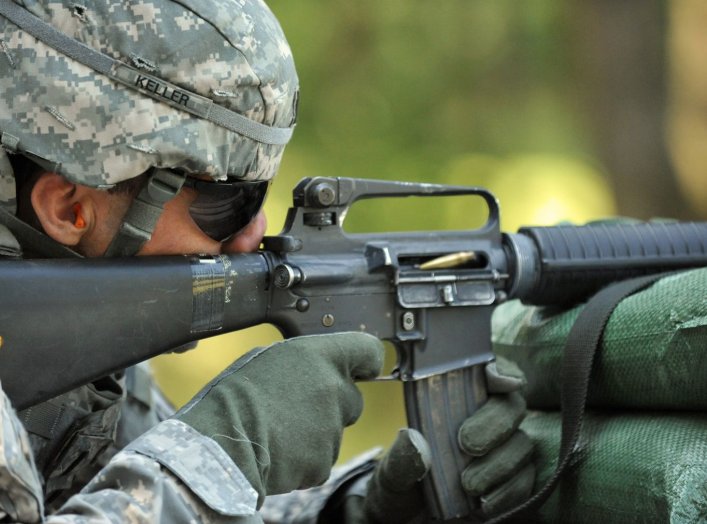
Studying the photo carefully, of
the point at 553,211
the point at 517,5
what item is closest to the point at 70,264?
the point at 553,211

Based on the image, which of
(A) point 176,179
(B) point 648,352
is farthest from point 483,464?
(A) point 176,179

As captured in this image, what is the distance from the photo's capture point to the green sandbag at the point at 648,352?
2.05 m

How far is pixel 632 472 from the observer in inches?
80.6

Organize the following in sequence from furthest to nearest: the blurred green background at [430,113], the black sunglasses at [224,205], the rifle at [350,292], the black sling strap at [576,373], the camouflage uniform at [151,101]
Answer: the blurred green background at [430,113] → the black sling strap at [576,373] → the black sunglasses at [224,205] → the rifle at [350,292] → the camouflage uniform at [151,101]

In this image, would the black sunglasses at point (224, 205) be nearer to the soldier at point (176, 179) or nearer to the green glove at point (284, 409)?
the soldier at point (176, 179)

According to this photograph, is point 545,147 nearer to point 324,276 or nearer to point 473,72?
point 473,72

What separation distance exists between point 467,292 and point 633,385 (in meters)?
0.47

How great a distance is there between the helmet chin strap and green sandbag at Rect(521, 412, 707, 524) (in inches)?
42.5

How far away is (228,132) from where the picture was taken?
196 cm

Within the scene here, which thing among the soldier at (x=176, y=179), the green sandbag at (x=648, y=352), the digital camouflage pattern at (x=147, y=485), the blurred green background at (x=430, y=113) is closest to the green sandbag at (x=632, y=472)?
the green sandbag at (x=648, y=352)

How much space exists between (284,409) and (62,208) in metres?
0.60

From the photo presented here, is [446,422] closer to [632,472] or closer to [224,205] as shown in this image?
[632,472]

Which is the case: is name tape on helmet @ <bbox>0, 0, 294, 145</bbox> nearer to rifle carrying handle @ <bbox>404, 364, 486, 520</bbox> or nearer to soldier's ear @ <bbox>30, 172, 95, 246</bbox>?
soldier's ear @ <bbox>30, 172, 95, 246</bbox>

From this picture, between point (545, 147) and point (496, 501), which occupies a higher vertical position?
point (545, 147)
